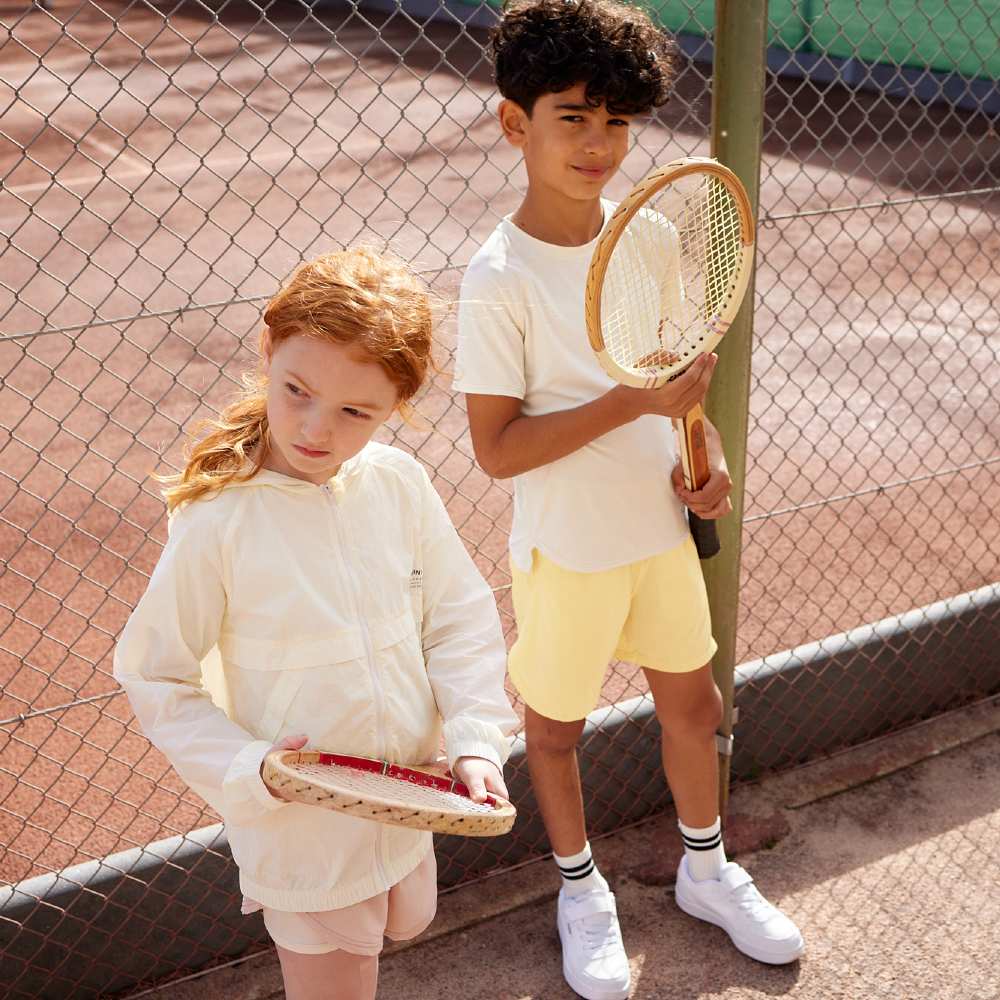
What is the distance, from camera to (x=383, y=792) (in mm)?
1592

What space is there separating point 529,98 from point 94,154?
30.9ft

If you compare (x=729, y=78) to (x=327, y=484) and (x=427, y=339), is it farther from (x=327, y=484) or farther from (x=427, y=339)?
(x=327, y=484)

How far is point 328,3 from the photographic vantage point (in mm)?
17078

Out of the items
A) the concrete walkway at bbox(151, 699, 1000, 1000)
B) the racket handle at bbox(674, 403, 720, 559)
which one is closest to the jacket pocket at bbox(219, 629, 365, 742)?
the racket handle at bbox(674, 403, 720, 559)

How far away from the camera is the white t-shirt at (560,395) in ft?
7.18

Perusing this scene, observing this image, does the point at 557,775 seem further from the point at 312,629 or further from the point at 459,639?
the point at 312,629

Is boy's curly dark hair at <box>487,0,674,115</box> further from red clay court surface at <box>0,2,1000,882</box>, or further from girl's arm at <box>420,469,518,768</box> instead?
girl's arm at <box>420,469,518,768</box>

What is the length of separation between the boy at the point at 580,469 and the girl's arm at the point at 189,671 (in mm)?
617

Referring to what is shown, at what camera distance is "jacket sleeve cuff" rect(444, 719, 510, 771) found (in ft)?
5.96

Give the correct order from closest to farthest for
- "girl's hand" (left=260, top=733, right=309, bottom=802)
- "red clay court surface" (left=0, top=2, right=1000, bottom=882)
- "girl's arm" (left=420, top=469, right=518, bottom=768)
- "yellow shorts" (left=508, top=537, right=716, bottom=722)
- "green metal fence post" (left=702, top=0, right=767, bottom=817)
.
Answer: "girl's hand" (left=260, top=733, right=309, bottom=802), "girl's arm" (left=420, top=469, right=518, bottom=768), "yellow shorts" (left=508, top=537, right=716, bottom=722), "green metal fence post" (left=702, top=0, right=767, bottom=817), "red clay court surface" (left=0, top=2, right=1000, bottom=882)

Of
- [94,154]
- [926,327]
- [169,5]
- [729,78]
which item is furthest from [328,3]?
[729,78]

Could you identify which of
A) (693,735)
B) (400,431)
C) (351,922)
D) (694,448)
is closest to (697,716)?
(693,735)

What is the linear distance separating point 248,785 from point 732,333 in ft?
4.76

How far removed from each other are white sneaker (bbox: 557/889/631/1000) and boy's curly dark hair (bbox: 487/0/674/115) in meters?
1.54
